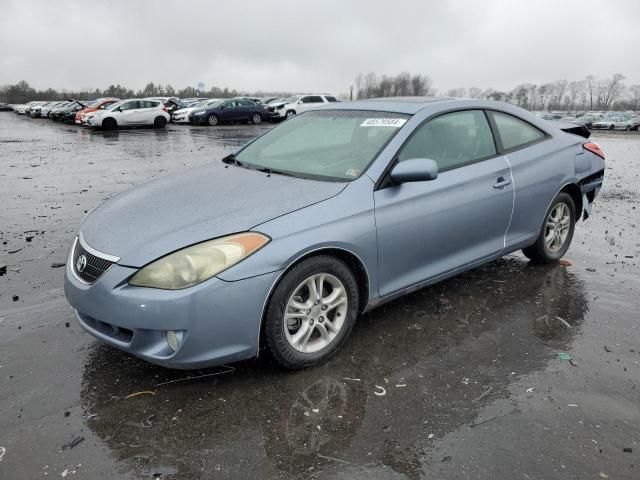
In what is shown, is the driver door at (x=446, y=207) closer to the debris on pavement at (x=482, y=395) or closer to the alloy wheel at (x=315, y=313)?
the alloy wheel at (x=315, y=313)

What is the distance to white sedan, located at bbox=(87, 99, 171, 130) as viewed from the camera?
84.1 feet

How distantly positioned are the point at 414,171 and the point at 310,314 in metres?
1.12

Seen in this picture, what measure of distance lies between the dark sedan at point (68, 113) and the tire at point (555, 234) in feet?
113

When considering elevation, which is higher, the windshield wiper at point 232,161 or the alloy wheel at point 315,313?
the windshield wiper at point 232,161

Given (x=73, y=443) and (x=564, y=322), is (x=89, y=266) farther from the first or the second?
(x=564, y=322)

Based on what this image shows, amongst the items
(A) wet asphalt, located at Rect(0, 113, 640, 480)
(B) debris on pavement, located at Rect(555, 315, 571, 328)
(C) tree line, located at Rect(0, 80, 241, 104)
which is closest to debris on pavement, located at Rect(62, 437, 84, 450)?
(A) wet asphalt, located at Rect(0, 113, 640, 480)

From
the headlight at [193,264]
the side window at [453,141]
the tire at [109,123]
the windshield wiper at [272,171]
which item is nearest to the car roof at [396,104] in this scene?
the side window at [453,141]

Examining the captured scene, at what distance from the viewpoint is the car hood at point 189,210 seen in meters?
2.81

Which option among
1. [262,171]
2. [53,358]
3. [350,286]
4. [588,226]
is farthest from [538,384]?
[588,226]

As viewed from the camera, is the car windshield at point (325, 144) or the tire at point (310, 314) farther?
the car windshield at point (325, 144)

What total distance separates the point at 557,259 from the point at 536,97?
144508 mm

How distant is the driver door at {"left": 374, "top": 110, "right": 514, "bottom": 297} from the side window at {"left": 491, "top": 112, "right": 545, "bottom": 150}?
18 cm

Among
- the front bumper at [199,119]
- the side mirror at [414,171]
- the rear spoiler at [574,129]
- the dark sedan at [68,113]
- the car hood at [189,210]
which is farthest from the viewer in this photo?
the dark sedan at [68,113]

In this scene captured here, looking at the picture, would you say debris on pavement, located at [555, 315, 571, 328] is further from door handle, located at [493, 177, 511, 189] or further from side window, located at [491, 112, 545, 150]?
side window, located at [491, 112, 545, 150]
